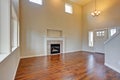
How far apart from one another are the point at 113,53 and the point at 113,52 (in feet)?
0.12

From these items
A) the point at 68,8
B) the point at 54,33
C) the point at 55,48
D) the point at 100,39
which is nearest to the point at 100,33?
the point at 100,39

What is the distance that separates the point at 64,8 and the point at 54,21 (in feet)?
5.08

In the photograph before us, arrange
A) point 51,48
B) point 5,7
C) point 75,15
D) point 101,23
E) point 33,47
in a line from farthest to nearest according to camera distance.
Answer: point 75,15 → point 101,23 → point 51,48 → point 33,47 → point 5,7

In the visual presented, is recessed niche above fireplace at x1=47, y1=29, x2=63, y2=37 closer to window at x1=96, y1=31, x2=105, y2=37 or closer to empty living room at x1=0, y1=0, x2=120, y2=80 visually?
empty living room at x1=0, y1=0, x2=120, y2=80

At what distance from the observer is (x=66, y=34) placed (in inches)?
307

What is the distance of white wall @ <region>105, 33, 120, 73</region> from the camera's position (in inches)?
129

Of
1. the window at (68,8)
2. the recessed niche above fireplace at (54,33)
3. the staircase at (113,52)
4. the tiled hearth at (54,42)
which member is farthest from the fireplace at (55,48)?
the staircase at (113,52)

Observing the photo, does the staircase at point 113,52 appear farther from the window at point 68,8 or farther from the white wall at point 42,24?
the window at point 68,8

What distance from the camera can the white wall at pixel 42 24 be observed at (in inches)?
217

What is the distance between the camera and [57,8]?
23.2 feet

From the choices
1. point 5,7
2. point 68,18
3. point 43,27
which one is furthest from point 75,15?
point 5,7

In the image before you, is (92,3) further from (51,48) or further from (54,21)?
(51,48)

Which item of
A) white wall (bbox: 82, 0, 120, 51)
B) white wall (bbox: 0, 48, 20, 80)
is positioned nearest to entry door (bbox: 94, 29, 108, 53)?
white wall (bbox: 82, 0, 120, 51)

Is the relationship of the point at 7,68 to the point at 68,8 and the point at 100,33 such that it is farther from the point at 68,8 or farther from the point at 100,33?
the point at 68,8
